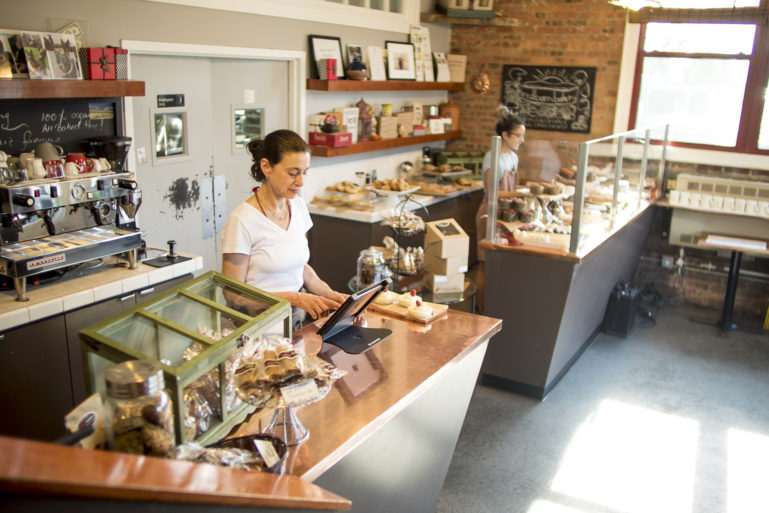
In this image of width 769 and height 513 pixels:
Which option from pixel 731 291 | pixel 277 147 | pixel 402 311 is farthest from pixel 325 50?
pixel 731 291

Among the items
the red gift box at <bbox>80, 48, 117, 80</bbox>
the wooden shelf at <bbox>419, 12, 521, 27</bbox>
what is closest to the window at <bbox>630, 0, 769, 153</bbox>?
the wooden shelf at <bbox>419, 12, 521, 27</bbox>

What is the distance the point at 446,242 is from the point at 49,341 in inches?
82.2

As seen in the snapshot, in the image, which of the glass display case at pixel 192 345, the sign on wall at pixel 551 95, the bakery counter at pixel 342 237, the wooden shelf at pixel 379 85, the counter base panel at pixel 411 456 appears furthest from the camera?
the sign on wall at pixel 551 95

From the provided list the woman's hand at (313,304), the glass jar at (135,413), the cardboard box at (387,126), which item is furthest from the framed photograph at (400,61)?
the glass jar at (135,413)

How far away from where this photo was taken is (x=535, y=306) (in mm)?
4402

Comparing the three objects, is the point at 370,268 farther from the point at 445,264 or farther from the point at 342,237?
the point at 342,237

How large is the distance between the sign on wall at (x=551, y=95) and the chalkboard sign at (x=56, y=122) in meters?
4.65

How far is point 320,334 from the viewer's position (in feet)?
8.64

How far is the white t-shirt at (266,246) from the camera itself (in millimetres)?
2918

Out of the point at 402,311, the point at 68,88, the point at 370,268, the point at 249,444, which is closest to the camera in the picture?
the point at 249,444

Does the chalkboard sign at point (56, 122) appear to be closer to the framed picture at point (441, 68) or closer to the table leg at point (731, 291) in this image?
the framed picture at point (441, 68)

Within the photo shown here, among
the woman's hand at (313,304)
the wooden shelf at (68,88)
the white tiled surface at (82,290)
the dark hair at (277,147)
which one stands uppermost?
the wooden shelf at (68,88)

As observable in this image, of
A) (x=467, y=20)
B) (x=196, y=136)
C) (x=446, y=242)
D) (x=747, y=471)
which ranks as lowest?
(x=747, y=471)

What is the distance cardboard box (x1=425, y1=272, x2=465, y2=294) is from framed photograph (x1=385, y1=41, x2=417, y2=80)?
3.25 metres
